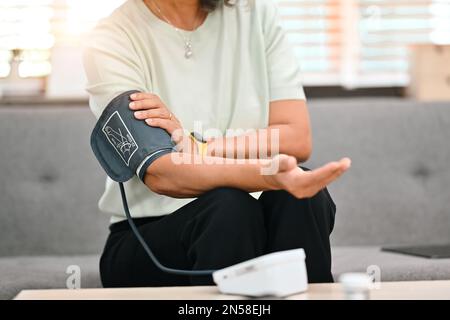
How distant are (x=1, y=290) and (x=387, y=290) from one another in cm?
85

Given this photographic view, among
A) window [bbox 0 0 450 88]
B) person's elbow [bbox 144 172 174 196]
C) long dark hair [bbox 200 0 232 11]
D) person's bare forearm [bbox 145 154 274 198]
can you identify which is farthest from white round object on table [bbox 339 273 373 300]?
window [bbox 0 0 450 88]

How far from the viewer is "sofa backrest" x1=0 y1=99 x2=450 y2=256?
6.82ft

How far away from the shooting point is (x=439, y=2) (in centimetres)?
276

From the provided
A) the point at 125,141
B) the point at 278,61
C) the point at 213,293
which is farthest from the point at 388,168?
the point at 213,293

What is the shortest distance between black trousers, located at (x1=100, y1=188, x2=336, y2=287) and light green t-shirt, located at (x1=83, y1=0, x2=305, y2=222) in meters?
0.14

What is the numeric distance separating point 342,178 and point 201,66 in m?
0.74

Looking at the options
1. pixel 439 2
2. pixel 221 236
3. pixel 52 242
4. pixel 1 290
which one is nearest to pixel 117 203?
pixel 1 290

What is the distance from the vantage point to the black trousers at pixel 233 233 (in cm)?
121

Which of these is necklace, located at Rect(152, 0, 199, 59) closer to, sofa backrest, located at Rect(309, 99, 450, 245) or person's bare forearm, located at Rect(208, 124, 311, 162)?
person's bare forearm, located at Rect(208, 124, 311, 162)

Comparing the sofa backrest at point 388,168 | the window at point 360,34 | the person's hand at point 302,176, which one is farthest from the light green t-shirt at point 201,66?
the window at point 360,34

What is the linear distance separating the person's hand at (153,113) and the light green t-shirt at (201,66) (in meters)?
0.10

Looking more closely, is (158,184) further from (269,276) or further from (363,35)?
(363,35)

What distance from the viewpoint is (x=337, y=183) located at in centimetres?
218
